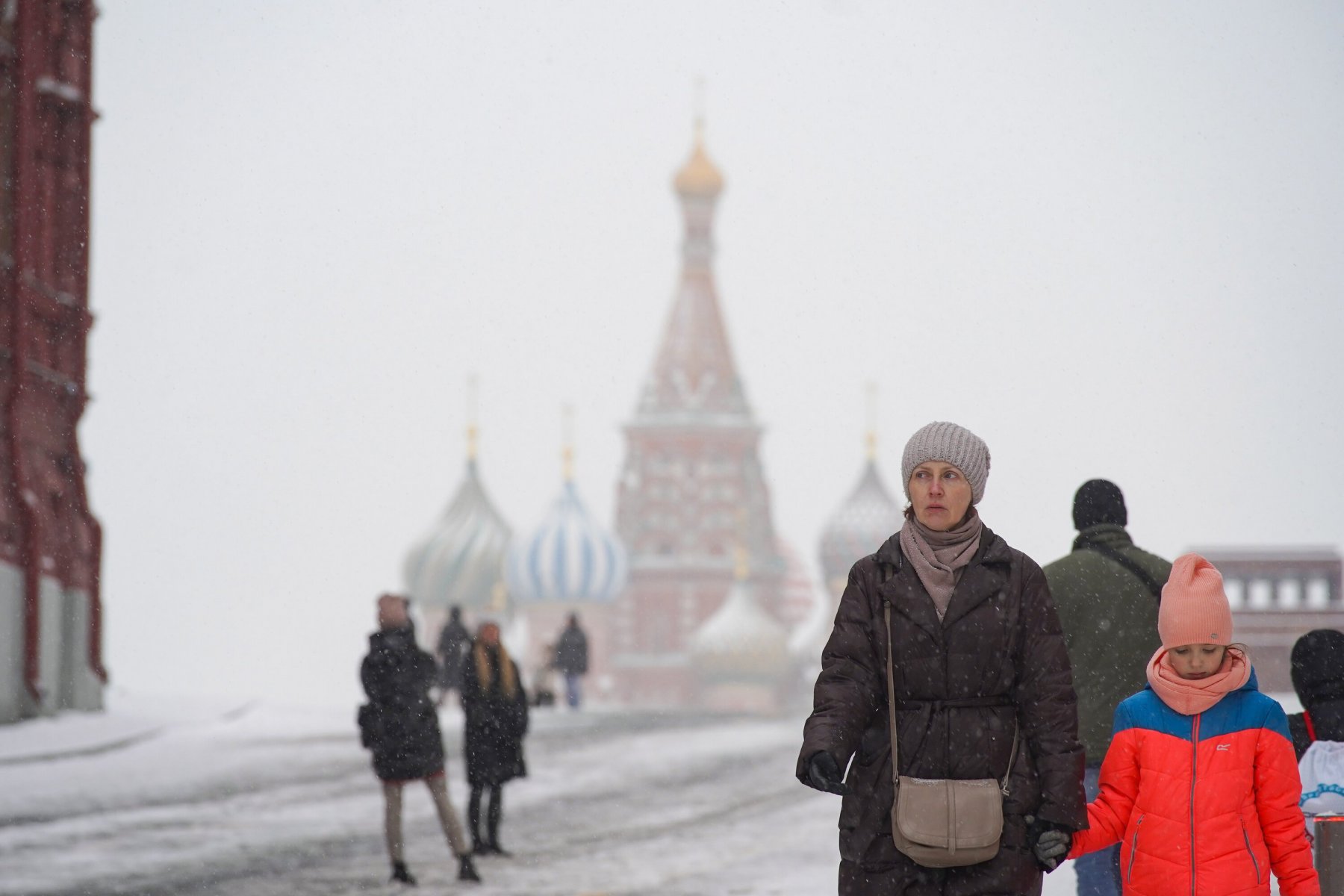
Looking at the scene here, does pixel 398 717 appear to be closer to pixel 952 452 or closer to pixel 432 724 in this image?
pixel 432 724

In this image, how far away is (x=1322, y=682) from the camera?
5664 millimetres

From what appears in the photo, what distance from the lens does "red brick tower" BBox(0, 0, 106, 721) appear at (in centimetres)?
2397

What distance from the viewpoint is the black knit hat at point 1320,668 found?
5.66 meters

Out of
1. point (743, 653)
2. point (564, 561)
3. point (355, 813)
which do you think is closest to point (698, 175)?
point (564, 561)

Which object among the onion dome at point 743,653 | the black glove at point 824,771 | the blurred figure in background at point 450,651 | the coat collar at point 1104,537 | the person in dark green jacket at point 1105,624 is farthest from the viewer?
the onion dome at point 743,653

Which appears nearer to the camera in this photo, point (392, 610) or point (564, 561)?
point (392, 610)

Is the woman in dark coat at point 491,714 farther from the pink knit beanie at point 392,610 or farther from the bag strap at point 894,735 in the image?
the bag strap at point 894,735

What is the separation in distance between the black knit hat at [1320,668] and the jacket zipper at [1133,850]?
4.34ft

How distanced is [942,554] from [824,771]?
0.52 meters

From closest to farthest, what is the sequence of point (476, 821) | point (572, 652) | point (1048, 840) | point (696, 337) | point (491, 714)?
point (1048, 840) < point (491, 714) < point (476, 821) < point (572, 652) < point (696, 337)

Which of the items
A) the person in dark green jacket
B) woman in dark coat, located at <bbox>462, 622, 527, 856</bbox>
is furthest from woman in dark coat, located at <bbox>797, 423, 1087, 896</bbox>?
woman in dark coat, located at <bbox>462, 622, 527, 856</bbox>

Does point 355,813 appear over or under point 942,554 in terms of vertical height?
under

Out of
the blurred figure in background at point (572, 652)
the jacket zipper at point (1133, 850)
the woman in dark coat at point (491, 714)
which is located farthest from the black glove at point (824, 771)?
the blurred figure in background at point (572, 652)

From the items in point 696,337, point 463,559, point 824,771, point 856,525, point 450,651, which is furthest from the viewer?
point 696,337
